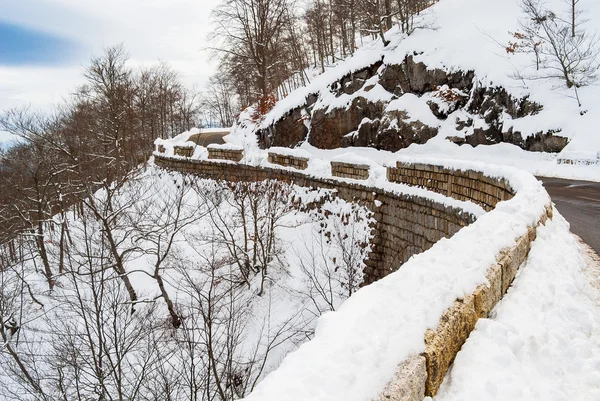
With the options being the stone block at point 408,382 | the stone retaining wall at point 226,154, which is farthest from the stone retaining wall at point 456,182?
the stone retaining wall at point 226,154

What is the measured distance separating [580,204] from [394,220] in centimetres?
409

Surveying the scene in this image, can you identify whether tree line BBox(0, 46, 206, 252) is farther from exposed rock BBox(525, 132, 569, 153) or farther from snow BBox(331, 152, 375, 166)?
exposed rock BBox(525, 132, 569, 153)

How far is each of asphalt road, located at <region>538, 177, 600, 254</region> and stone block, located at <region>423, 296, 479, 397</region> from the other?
3649mm

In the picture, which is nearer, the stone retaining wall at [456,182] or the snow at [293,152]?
the stone retaining wall at [456,182]

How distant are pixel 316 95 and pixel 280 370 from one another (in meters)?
23.2

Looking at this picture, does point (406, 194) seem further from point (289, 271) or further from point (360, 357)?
point (360, 357)

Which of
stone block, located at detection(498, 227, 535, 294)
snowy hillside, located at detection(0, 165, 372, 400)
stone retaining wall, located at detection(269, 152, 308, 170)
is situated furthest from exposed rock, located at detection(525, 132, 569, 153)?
stone block, located at detection(498, 227, 535, 294)

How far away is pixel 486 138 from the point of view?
17.4 metres

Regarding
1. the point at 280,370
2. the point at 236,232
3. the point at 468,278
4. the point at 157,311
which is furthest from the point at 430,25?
the point at 280,370

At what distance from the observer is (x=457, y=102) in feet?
62.0

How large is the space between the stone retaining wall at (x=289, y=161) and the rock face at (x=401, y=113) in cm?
686

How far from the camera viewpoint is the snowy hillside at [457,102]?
1572 centimetres

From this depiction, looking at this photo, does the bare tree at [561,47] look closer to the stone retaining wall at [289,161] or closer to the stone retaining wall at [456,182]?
the stone retaining wall at [456,182]

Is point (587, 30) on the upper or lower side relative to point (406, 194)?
upper
